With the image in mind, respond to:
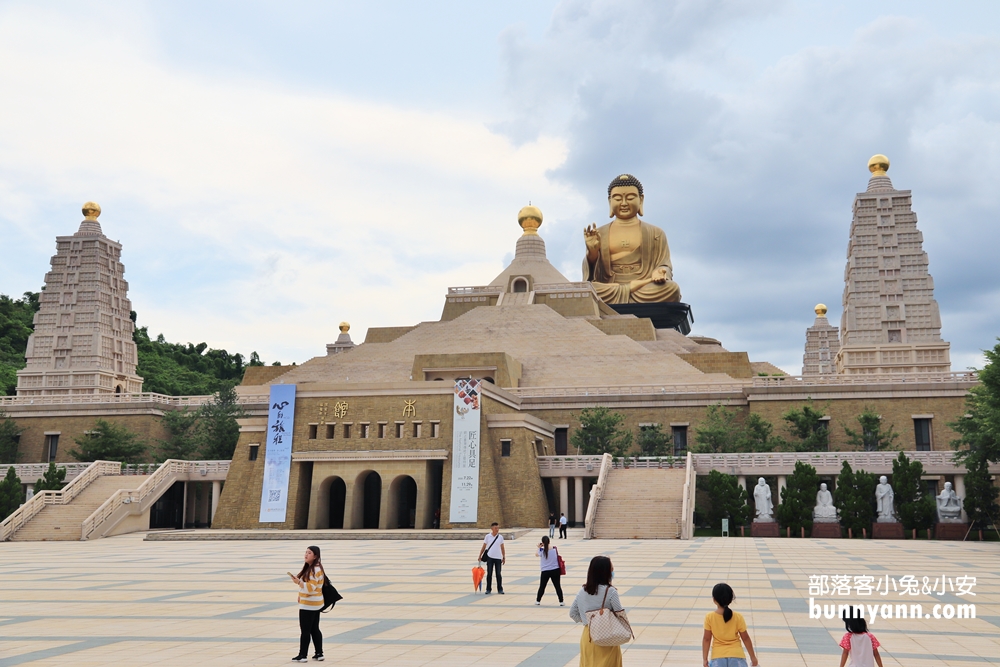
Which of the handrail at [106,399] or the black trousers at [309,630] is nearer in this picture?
the black trousers at [309,630]

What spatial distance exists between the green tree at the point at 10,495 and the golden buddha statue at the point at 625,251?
3969 cm

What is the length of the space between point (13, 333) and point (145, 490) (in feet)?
146

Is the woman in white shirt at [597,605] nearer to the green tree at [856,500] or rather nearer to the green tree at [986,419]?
the green tree at [986,419]

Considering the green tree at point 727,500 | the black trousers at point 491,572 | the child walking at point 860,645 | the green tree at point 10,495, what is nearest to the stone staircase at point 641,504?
the green tree at point 727,500

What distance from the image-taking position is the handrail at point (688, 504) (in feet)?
107

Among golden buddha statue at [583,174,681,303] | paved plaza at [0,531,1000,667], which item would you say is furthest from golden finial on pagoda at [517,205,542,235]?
paved plaza at [0,531,1000,667]

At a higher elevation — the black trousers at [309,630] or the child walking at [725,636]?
the child walking at [725,636]

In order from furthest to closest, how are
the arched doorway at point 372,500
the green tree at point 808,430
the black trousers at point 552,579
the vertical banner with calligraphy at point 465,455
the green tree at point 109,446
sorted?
1. the green tree at point 109,446
2. the arched doorway at point 372,500
3. the green tree at point 808,430
4. the vertical banner with calligraphy at point 465,455
5. the black trousers at point 552,579

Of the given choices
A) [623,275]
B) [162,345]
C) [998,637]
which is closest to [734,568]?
[998,637]

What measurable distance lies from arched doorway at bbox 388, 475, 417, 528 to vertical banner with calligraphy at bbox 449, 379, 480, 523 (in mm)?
2357

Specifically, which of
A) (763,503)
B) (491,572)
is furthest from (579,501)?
(491,572)

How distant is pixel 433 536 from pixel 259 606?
18800 millimetres

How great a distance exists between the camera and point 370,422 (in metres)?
38.9

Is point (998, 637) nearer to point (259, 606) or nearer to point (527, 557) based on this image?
point (259, 606)
